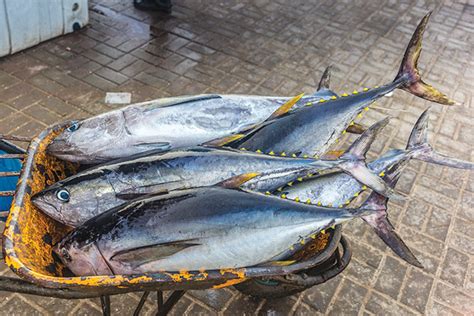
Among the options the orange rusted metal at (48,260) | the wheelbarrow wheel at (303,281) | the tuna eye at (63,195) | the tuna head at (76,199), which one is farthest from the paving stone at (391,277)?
the tuna eye at (63,195)

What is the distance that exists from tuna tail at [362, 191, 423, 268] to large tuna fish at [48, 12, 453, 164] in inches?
18.5

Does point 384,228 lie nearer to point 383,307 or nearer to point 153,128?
point 153,128

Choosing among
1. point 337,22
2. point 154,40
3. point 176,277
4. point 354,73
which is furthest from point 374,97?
point 337,22

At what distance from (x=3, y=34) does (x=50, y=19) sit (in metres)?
0.62

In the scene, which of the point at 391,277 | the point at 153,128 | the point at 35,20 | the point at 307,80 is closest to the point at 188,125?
the point at 153,128

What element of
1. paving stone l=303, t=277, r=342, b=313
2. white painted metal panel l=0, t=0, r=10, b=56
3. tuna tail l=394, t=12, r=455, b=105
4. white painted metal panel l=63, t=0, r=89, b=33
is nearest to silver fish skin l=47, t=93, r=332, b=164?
tuna tail l=394, t=12, r=455, b=105

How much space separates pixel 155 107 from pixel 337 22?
517 cm

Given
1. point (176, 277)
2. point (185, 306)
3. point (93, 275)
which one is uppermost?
point (176, 277)

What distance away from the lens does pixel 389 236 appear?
1.91 meters

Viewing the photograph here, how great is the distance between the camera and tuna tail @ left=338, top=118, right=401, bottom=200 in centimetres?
196

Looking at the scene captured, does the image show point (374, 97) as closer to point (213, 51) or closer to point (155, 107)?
point (155, 107)

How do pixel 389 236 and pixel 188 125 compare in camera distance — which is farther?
pixel 188 125

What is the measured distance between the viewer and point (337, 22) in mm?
6758

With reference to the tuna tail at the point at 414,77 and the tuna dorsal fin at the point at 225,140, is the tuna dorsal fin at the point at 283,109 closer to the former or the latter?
the tuna dorsal fin at the point at 225,140
